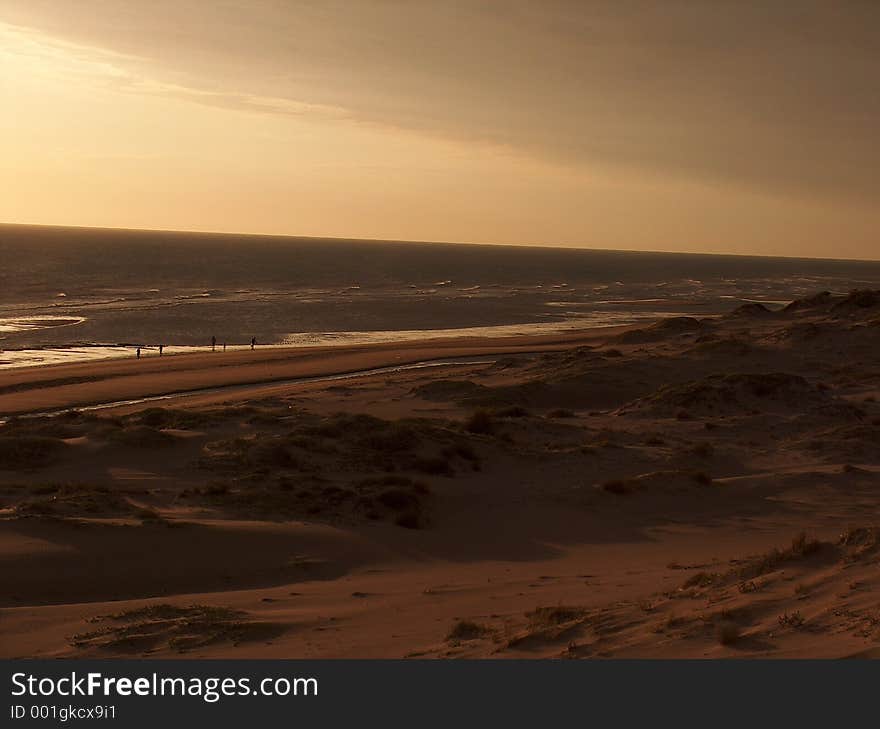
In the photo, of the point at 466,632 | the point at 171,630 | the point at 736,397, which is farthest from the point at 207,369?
the point at 466,632

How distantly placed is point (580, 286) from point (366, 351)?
4002 inches

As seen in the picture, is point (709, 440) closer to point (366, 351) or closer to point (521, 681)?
point (521, 681)

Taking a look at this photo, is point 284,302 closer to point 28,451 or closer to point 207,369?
point 207,369

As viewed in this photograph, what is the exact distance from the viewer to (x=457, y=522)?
58.4ft

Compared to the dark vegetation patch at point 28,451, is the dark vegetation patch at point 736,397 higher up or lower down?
higher up

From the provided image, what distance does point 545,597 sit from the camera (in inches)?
492

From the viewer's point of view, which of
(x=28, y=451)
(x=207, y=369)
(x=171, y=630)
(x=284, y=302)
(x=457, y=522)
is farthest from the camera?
(x=284, y=302)

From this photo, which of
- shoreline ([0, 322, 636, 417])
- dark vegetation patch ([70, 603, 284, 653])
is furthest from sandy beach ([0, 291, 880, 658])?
shoreline ([0, 322, 636, 417])

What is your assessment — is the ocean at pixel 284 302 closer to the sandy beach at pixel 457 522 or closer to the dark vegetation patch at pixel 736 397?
the sandy beach at pixel 457 522

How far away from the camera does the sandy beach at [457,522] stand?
10.4m

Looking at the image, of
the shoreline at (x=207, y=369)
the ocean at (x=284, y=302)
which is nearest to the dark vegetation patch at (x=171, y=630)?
the shoreline at (x=207, y=369)

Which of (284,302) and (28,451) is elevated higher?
(284,302)

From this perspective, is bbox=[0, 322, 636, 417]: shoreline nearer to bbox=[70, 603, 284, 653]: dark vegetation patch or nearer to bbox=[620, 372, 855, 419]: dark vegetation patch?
bbox=[620, 372, 855, 419]: dark vegetation patch

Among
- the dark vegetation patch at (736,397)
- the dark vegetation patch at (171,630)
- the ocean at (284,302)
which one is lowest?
the dark vegetation patch at (171,630)
